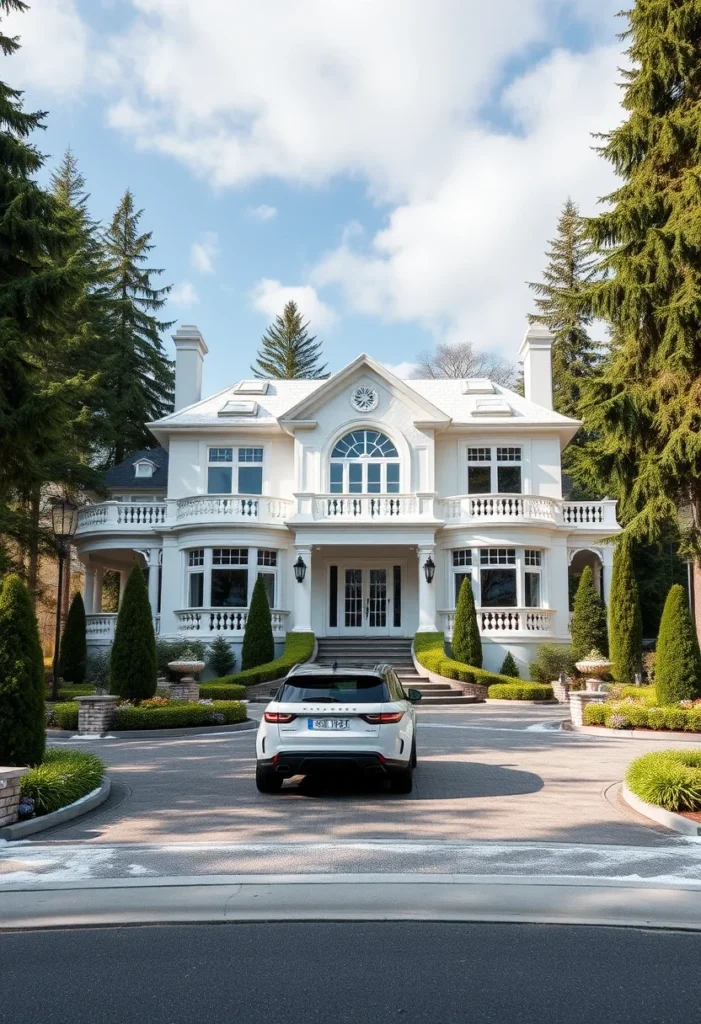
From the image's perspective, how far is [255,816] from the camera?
9.04m

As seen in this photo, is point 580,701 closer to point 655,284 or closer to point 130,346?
point 655,284

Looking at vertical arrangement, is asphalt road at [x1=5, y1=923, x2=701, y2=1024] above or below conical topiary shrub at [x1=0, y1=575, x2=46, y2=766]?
below

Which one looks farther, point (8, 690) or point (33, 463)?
point (33, 463)

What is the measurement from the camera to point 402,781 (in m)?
10.1

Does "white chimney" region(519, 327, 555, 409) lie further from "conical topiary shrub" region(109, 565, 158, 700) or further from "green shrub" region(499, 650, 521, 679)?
"conical topiary shrub" region(109, 565, 158, 700)

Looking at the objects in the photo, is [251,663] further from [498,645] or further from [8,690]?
[8,690]

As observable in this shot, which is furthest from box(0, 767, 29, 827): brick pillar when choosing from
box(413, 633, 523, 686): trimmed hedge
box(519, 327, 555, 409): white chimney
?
box(519, 327, 555, 409): white chimney

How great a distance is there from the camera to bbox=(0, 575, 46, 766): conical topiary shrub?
972 cm

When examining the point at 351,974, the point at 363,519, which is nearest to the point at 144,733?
the point at 351,974

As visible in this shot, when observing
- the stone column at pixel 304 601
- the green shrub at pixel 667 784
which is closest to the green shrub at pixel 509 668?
the stone column at pixel 304 601

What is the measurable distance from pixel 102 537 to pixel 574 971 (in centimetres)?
2768

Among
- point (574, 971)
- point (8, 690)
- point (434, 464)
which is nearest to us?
point (574, 971)

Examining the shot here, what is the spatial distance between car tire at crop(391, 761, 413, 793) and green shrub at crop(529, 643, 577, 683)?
16956mm

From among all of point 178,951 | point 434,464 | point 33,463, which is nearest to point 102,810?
point 178,951
